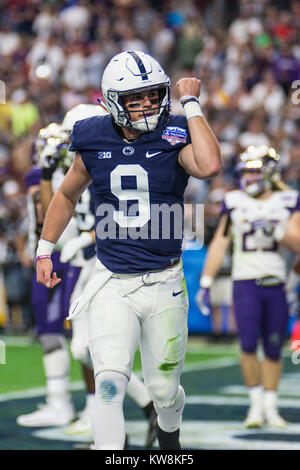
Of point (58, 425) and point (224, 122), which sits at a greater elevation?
point (224, 122)

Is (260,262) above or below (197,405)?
above

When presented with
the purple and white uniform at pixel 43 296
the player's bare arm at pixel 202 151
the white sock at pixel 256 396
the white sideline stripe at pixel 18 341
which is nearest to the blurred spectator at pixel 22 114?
the white sideline stripe at pixel 18 341

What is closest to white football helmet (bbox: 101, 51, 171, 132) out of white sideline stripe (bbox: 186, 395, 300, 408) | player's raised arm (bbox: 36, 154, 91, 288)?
player's raised arm (bbox: 36, 154, 91, 288)

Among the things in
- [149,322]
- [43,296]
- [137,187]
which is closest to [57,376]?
[43,296]

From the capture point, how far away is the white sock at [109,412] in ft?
13.5

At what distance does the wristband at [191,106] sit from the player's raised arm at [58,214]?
58cm

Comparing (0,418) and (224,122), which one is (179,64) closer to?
(224,122)

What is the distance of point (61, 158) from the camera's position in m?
6.31

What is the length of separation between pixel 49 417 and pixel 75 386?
6.07ft

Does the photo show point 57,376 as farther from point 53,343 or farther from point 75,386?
point 75,386

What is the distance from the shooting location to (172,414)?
4.61 metres

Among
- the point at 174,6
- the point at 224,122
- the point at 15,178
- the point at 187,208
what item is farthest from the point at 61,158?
the point at 174,6
